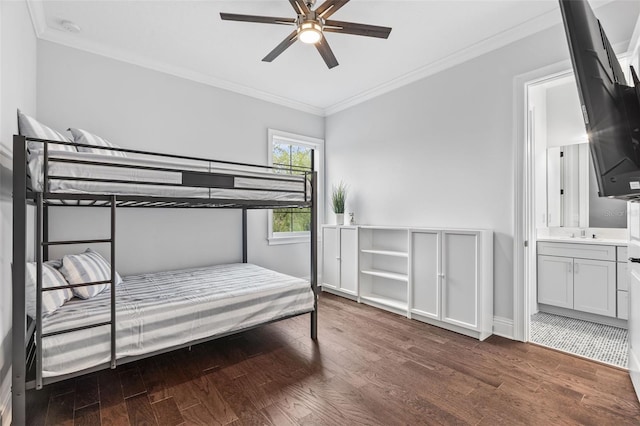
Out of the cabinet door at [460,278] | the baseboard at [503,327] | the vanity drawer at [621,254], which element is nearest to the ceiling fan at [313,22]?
the cabinet door at [460,278]

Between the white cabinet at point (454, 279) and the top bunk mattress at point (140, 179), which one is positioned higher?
the top bunk mattress at point (140, 179)

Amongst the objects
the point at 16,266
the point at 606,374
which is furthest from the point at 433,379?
the point at 16,266

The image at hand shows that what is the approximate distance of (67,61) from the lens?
2.80 m

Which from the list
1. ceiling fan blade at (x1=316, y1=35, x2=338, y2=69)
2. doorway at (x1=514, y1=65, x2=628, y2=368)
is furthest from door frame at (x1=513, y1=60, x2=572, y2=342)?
ceiling fan blade at (x1=316, y1=35, x2=338, y2=69)

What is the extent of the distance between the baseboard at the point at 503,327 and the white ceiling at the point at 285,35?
7.75 feet

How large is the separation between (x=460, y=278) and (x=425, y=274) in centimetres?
36

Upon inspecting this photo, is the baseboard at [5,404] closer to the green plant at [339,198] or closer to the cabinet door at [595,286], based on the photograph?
the green plant at [339,198]

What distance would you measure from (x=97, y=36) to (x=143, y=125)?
2.69 ft

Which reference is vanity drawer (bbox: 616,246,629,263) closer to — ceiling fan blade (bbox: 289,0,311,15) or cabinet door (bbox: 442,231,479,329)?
cabinet door (bbox: 442,231,479,329)

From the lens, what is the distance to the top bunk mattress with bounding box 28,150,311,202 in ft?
5.50

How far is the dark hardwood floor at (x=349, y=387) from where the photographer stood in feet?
5.59

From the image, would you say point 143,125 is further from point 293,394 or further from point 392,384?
point 392,384

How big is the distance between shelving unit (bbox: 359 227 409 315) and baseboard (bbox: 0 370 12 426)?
3055 mm

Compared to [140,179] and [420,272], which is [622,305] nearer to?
[420,272]
